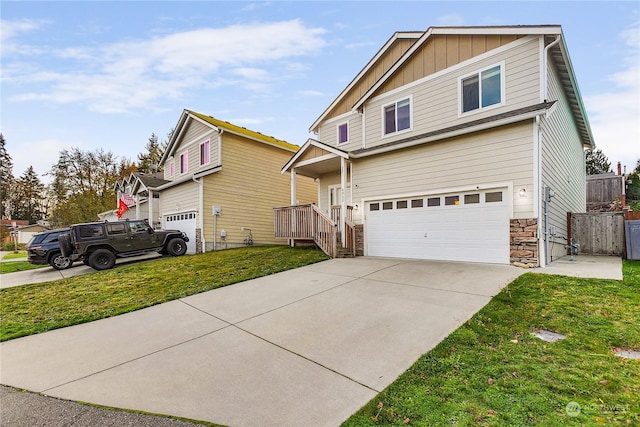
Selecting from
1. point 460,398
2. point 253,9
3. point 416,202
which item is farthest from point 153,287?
Result: point 253,9

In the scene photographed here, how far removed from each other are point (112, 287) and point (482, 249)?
9.90m

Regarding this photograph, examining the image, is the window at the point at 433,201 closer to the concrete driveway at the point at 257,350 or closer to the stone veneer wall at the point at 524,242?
the stone veneer wall at the point at 524,242

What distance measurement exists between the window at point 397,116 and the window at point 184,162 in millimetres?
11894

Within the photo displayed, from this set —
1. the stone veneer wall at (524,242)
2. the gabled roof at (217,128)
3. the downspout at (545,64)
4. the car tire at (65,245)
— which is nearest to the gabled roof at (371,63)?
the gabled roof at (217,128)

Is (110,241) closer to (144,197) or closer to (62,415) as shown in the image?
(144,197)

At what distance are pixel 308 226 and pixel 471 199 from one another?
5618 mm

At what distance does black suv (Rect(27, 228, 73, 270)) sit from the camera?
437 inches

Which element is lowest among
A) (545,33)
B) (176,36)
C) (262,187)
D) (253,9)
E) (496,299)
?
(496,299)

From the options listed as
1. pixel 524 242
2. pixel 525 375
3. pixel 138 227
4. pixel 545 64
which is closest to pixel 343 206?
pixel 524 242

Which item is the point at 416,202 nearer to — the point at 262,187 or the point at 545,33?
the point at 545,33

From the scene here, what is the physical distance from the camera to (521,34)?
7.79 metres

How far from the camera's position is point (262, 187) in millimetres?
15625

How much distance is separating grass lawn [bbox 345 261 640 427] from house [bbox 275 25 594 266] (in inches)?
143

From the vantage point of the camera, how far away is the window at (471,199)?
806 centimetres
